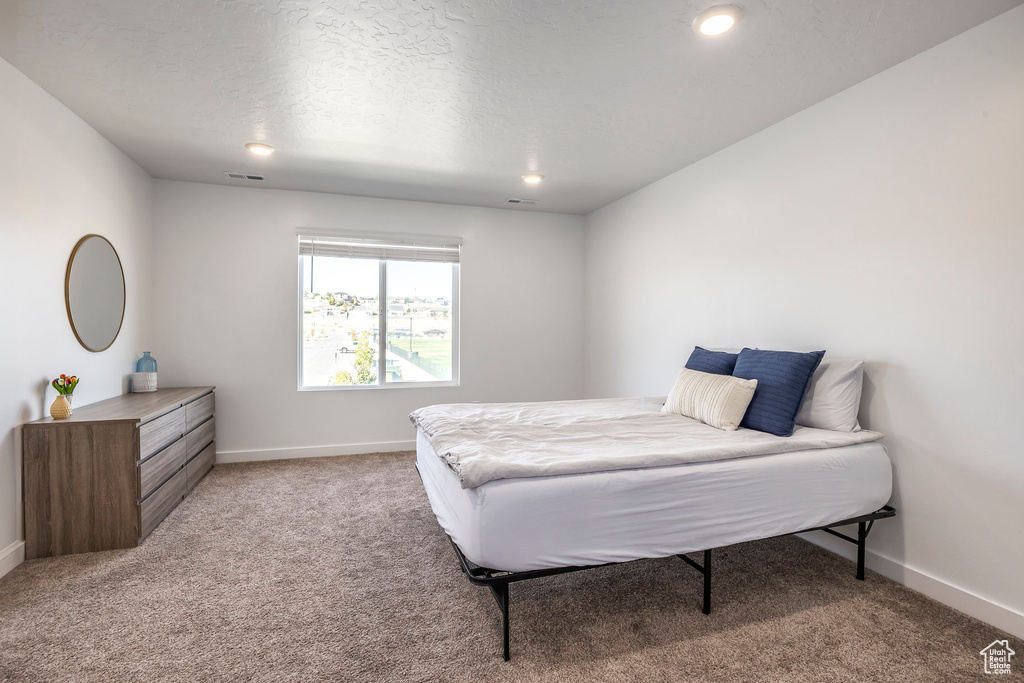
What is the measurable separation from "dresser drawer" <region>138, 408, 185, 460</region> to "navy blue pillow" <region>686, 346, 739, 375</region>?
11.3 ft

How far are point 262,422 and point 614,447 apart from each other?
3.63 metres

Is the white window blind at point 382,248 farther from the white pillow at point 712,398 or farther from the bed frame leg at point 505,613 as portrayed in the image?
the bed frame leg at point 505,613

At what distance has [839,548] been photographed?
2635mm

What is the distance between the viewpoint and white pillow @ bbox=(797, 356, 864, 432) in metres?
2.45

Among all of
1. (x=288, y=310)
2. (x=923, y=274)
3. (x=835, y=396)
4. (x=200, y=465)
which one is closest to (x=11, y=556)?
(x=200, y=465)

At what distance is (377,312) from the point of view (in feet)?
15.9

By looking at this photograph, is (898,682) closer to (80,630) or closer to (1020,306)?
(1020,306)

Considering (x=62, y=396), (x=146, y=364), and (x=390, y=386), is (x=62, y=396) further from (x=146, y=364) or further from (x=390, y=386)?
(x=390, y=386)

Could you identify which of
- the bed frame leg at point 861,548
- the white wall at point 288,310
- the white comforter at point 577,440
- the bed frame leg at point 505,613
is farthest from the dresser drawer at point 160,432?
the bed frame leg at point 861,548

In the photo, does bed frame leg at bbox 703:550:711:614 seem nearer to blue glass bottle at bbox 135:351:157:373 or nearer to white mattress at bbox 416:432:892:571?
white mattress at bbox 416:432:892:571

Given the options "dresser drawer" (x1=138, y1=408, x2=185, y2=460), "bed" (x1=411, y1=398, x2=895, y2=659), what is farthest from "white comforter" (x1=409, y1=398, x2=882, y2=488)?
"dresser drawer" (x1=138, y1=408, x2=185, y2=460)

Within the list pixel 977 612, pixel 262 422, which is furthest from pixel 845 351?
pixel 262 422

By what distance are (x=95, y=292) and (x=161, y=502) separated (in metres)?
1.51

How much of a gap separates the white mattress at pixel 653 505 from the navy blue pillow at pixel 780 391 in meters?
0.27
